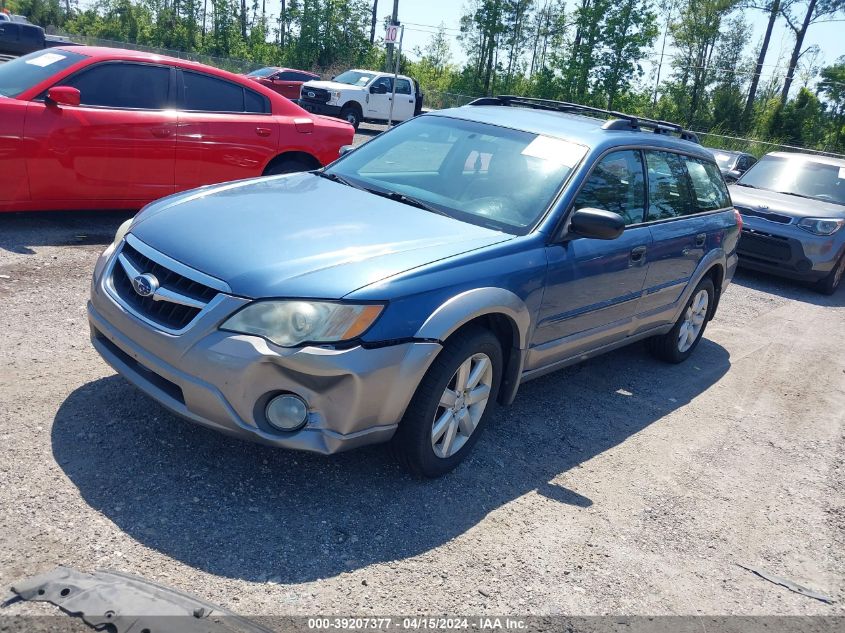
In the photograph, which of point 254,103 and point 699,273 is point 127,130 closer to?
point 254,103

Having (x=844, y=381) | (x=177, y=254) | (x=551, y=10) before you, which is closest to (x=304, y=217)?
(x=177, y=254)

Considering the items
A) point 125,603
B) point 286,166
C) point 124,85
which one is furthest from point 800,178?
point 125,603

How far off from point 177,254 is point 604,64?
3297cm

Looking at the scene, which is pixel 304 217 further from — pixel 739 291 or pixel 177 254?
pixel 739 291

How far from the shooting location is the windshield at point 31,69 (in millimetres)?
6508

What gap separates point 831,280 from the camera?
9977mm

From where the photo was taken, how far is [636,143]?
195 inches

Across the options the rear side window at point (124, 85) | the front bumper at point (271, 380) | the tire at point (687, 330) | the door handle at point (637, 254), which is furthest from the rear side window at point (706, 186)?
the rear side window at point (124, 85)

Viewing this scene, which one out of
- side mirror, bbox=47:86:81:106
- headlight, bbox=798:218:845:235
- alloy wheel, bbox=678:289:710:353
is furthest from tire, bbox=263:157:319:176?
headlight, bbox=798:218:845:235

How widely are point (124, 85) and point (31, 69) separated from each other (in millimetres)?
791

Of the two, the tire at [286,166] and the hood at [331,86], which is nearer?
the tire at [286,166]

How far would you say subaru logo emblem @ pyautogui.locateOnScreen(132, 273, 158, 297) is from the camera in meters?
3.29

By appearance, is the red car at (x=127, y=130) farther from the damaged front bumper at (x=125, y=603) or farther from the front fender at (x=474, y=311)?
the damaged front bumper at (x=125, y=603)

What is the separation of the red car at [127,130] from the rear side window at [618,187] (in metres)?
3.99
